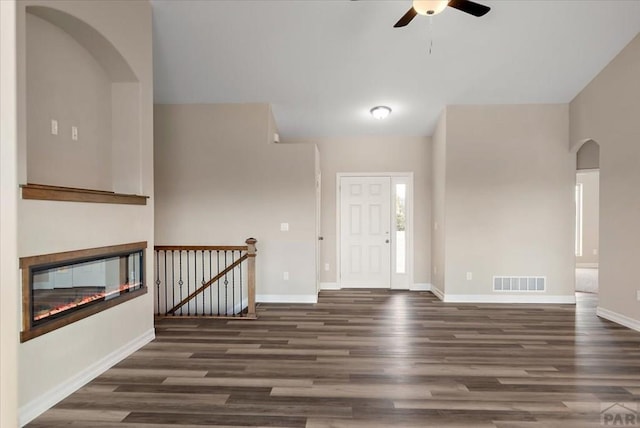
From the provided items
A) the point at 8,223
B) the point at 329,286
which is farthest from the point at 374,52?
the point at 8,223

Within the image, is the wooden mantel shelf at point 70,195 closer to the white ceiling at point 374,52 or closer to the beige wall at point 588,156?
the white ceiling at point 374,52

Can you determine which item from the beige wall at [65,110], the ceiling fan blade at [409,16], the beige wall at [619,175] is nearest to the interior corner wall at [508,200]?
the beige wall at [619,175]

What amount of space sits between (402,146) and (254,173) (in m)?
2.88

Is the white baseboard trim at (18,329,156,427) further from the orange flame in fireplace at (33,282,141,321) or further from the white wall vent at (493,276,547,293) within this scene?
the white wall vent at (493,276,547,293)

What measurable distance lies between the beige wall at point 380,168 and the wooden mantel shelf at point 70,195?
3.97 metres

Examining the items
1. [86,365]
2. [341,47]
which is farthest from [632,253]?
[86,365]

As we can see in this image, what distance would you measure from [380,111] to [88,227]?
173 inches

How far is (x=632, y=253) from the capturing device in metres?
4.55

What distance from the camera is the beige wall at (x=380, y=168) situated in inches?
278

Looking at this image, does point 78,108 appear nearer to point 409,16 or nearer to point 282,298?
point 409,16

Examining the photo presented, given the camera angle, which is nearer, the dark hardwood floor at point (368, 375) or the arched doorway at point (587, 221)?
the dark hardwood floor at point (368, 375)

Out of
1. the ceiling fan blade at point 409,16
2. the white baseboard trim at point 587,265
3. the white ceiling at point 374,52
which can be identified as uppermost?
the white ceiling at point 374,52

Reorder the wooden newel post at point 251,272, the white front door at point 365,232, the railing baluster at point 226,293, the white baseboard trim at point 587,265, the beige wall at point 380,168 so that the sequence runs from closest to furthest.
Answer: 1. the wooden newel post at point 251,272
2. the railing baluster at point 226,293
3. the beige wall at point 380,168
4. the white front door at point 365,232
5. the white baseboard trim at point 587,265

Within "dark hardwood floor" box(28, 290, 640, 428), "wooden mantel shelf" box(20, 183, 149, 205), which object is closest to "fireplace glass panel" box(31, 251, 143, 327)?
"wooden mantel shelf" box(20, 183, 149, 205)
